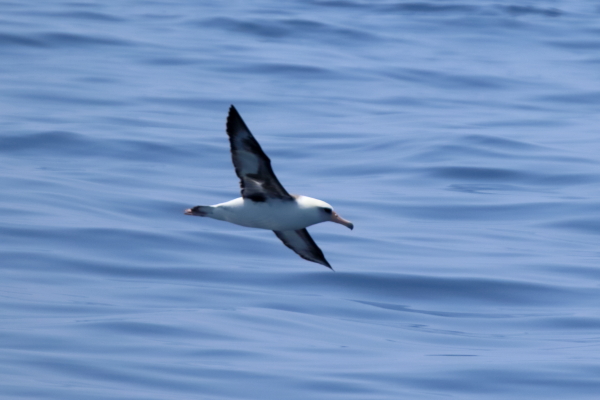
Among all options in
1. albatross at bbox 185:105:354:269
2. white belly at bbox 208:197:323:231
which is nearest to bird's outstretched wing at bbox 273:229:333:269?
albatross at bbox 185:105:354:269

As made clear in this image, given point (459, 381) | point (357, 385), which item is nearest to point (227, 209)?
point (357, 385)

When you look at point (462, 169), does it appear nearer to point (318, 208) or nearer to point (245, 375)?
point (245, 375)

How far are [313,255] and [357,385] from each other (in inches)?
280

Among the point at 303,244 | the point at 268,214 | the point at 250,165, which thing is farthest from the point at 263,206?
the point at 303,244

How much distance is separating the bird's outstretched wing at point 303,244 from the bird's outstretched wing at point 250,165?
1.58 metres

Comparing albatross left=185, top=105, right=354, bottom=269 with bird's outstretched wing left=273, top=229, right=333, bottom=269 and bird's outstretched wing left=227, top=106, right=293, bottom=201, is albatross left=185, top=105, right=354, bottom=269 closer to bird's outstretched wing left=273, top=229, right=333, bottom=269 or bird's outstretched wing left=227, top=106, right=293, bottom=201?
bird's outstretched wing left=227, top=106, right=293, bottom=201

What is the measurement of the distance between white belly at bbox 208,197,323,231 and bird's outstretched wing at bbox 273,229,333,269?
1574 mm

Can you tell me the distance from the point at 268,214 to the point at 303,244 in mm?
1837

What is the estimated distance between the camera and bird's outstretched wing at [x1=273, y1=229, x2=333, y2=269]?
35.4 feet

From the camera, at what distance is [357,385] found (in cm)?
1747

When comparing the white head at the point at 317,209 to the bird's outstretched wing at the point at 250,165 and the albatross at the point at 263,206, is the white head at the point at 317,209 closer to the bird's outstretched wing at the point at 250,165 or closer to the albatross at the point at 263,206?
the albatross at the point at 263,206

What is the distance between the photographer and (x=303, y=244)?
1088 centimetres

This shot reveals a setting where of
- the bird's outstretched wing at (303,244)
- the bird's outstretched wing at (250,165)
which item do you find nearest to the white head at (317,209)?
the bird's outstretched wing at (250,165)

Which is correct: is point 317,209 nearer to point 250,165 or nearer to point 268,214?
point 268,214
